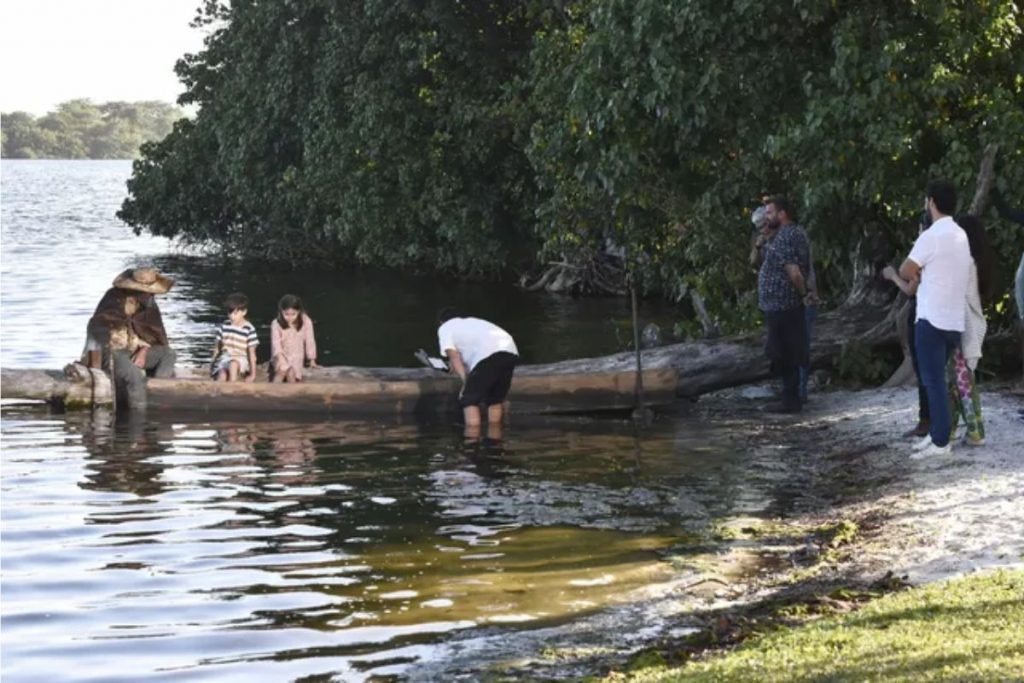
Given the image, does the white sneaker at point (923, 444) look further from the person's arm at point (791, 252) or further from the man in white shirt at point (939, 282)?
the person's arm at point (791, 252)

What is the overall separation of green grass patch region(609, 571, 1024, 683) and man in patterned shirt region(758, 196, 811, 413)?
7.80m

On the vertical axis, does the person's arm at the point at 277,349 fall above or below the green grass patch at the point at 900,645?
above

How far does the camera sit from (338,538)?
41.7 ft

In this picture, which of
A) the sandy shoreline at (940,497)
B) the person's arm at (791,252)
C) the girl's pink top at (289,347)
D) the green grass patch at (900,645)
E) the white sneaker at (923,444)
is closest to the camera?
the green grass patch at (900,645)

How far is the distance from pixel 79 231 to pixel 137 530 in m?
64.0

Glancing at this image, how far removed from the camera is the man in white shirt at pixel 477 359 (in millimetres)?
17453

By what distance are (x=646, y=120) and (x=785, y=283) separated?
386cm

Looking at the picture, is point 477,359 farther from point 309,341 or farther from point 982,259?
point 982,259

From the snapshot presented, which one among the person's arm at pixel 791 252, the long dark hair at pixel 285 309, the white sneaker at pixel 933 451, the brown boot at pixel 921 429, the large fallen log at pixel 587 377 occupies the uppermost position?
the person's arm at pixel 791 252

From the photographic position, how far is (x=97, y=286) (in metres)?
42.9

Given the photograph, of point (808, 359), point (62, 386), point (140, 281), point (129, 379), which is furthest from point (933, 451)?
point (62, 386)

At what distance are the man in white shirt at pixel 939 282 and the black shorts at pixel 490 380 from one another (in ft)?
17.4

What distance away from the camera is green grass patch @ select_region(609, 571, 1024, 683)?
24.6ft

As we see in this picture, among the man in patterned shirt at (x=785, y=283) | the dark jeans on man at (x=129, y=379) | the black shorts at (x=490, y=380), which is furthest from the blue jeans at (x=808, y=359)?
the dark jeans on man at (x=129, y=379)
